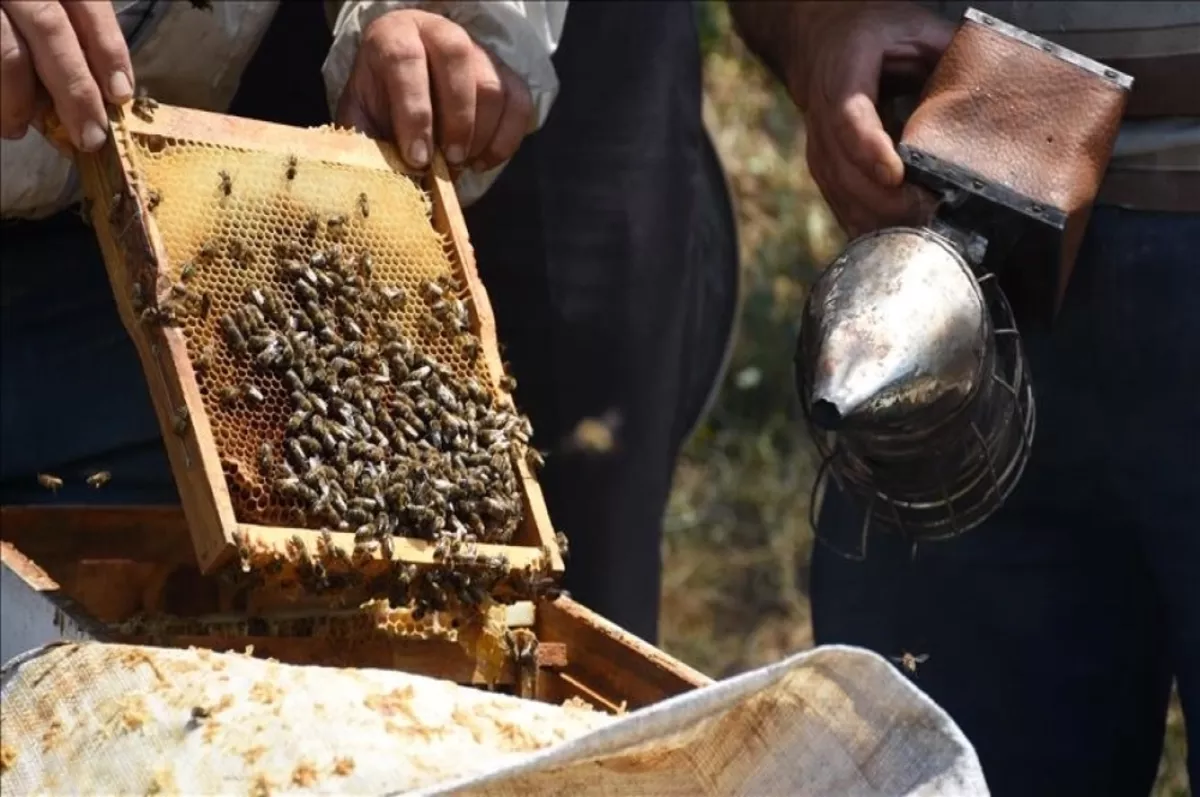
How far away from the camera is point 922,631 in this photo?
2920 mm

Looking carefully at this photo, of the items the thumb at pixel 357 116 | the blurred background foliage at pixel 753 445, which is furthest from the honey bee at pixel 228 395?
the blurred background foliage at pixel 753 445

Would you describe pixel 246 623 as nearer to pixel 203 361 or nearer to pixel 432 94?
pixel 203 361

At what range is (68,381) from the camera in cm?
296

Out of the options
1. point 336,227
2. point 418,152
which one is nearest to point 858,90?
point 418,152

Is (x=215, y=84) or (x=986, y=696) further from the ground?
(x=215, y=84)

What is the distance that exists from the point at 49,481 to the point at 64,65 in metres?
0.80

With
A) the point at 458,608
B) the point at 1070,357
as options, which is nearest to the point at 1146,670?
the point at 1070,357

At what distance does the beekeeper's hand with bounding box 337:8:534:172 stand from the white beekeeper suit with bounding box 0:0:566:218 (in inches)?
2.3

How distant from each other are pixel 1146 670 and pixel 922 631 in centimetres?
38

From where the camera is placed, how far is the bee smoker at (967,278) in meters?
2.23

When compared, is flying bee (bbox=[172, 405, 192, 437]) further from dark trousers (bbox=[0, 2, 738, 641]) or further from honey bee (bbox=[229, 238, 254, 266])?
dark trousers (bbox=[0, 2, 738, 641])

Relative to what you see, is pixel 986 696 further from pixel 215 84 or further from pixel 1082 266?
pixel 215 84

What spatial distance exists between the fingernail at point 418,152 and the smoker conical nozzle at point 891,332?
0.65m

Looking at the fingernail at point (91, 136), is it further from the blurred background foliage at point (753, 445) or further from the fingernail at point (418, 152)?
the blurred background foliage at point (753, 445)
